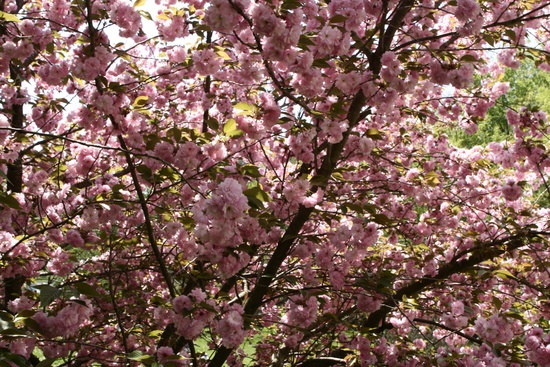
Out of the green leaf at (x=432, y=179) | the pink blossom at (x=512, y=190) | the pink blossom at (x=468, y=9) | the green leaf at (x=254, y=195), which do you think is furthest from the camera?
the pink blossom at (x=512, y=190)

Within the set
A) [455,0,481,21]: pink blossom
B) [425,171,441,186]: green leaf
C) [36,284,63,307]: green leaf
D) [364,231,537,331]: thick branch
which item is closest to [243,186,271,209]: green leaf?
[36,284,63,307]: green leaf

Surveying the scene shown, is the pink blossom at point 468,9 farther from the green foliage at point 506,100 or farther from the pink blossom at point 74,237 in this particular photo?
the green foliage at point 506,100

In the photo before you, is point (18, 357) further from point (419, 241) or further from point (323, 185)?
point (419, 241)

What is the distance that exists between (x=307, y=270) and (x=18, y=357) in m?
2.13

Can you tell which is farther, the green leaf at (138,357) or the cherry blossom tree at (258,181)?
the cherry blossom tree at (258,181)

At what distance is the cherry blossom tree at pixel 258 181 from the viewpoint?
2750 mm

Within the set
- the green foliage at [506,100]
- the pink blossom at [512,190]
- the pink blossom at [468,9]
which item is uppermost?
the green foliage at [506,100]

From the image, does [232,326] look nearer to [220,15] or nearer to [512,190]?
[220,15]

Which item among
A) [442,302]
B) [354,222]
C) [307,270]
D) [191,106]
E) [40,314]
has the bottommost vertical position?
[40,314]

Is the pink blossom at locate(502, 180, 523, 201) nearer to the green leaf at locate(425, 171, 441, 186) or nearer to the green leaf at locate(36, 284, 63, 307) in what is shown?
the green leaf at locate(425, 171, 441, 186)

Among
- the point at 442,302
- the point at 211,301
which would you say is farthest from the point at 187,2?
the point at 442,302

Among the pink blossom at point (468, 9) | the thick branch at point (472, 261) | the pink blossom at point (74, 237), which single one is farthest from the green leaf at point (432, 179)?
the pink blossom at point (74, 237)

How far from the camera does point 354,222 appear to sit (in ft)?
11.9

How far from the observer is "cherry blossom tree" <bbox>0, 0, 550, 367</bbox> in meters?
2.75
